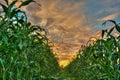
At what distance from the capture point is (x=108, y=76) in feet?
13.9

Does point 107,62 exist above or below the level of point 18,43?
below

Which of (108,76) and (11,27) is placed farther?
(11,27)

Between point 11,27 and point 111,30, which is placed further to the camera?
point 111,30

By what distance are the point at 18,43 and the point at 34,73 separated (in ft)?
1.39

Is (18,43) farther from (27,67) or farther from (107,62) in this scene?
(107,62)

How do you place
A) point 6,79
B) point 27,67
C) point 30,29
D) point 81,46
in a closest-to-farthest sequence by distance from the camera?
point 6,79, point 27,67, point 30,29, point 81,46

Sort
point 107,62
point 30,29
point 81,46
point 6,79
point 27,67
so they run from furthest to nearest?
point 81,46
point 30,29
point 107,62
point 27,67
point 6,79

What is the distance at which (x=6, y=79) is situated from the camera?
13.1ft

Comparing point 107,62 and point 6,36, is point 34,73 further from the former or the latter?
point 107,62

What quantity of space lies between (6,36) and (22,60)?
39 centimetres

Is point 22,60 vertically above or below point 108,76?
above

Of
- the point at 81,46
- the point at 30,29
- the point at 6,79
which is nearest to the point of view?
the point at 6,79

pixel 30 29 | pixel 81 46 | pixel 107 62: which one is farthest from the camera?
pixel 81 46

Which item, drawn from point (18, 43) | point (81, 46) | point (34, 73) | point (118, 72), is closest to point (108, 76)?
point (118, 72)
